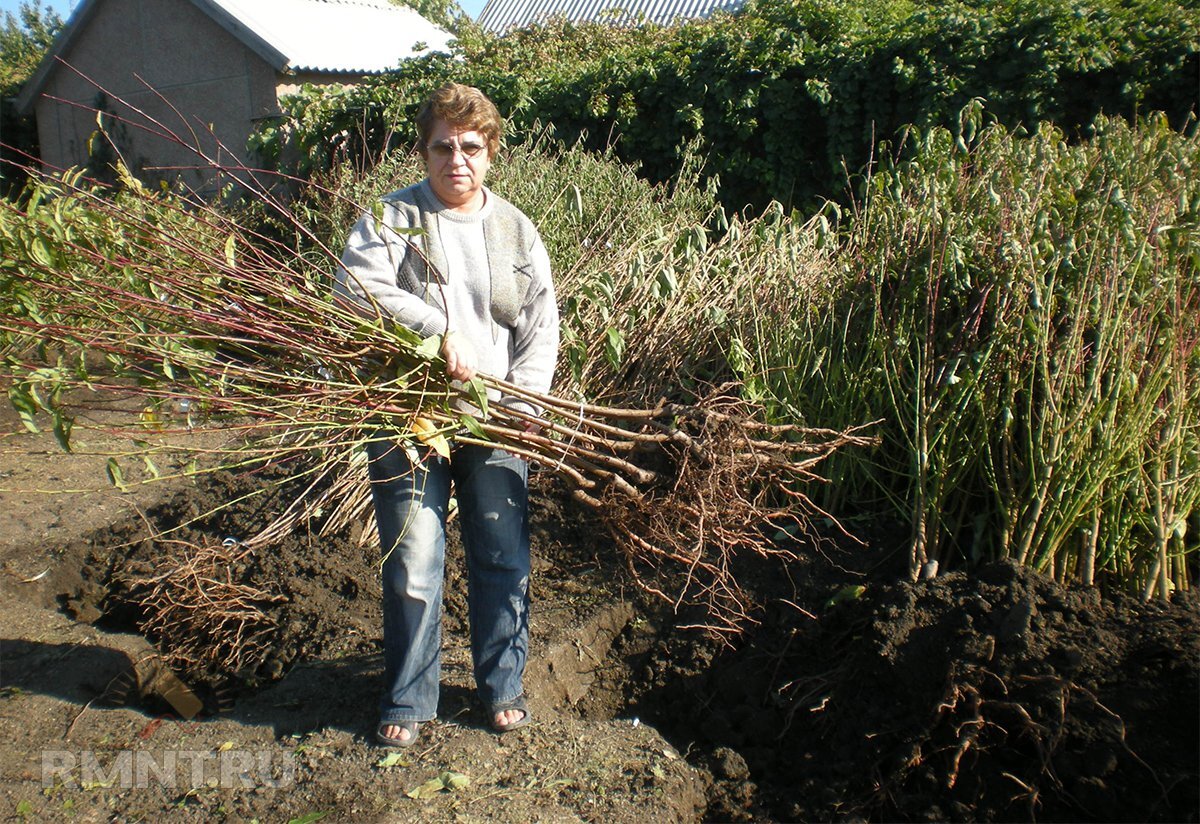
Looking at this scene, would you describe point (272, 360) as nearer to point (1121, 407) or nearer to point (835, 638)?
point (835, 638)

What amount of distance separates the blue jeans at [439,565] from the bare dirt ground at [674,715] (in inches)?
7.4

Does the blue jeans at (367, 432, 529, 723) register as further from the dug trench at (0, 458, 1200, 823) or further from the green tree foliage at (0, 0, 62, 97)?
the green tree foliage at (0, 0, 62, 97)

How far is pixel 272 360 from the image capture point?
275 centimetres

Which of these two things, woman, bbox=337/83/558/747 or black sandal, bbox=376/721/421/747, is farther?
black sandal, bbox=376/721/421/747

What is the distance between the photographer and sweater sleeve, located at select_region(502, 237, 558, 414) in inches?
114

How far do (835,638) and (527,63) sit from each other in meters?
9.15

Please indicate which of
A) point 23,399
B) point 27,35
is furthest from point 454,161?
point 27,35

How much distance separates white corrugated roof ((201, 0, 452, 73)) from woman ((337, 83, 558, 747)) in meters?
9.13

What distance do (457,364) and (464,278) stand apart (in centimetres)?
33

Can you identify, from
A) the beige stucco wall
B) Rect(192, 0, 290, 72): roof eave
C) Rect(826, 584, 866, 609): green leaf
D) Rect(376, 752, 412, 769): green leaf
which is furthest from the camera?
the beige stucco wall

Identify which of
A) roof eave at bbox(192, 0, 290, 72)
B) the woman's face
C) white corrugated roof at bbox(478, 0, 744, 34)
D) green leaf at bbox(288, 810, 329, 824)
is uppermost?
white corrugated roof at bbox(478, 0, 744, 34)

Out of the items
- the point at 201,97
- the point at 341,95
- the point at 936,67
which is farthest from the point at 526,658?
the point at 201,97

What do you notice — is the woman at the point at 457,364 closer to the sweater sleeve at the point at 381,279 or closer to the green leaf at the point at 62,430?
the sweater sleeve at the point at 381,279
